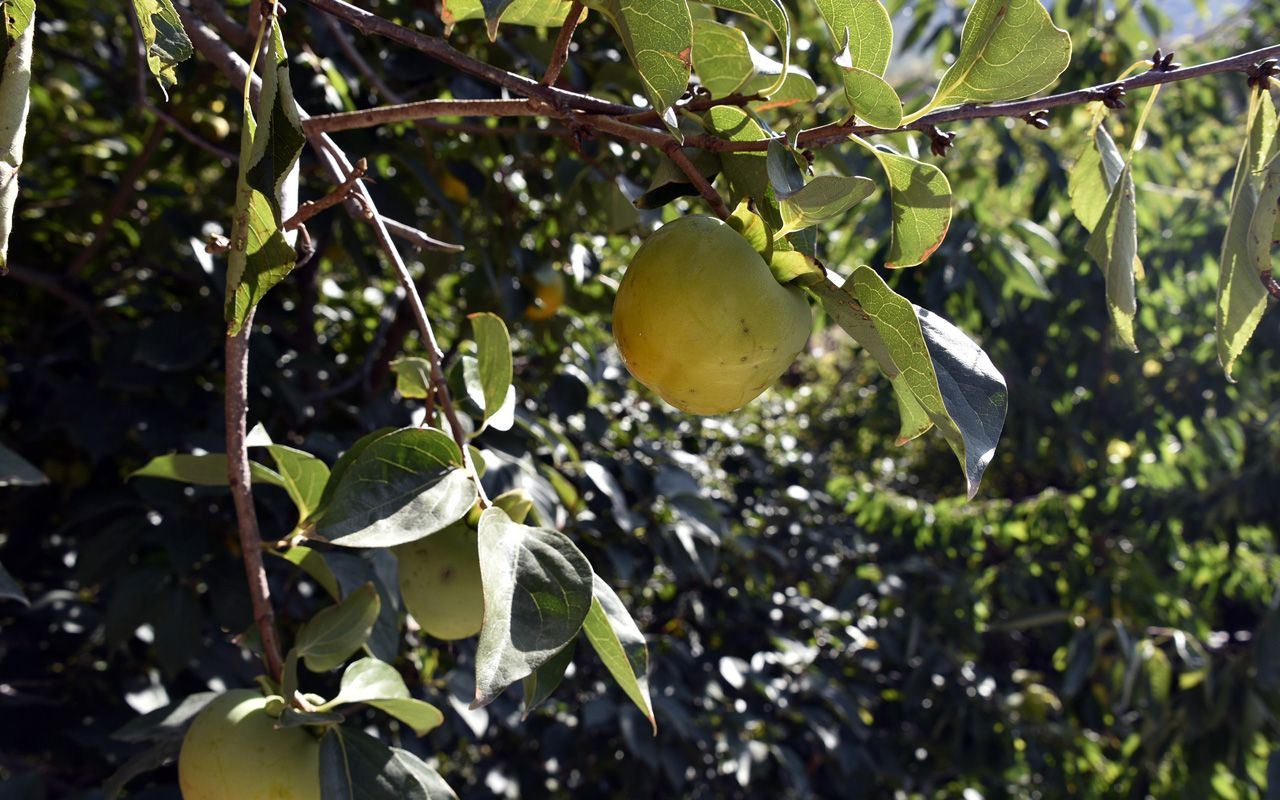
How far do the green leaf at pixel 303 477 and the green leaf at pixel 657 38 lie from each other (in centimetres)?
37

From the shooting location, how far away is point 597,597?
2.03ft

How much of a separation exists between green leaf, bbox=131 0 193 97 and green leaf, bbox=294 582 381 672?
0.38 metres

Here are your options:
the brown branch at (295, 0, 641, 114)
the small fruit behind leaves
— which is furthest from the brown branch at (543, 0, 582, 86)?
the small fruit behind leaves

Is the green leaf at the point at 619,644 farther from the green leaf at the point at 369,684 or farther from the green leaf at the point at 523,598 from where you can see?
the green leaf at the point at 369,684

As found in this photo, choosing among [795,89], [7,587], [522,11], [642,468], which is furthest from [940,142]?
[642,468]

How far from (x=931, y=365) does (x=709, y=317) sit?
0.43ft

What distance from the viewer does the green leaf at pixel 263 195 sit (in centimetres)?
48

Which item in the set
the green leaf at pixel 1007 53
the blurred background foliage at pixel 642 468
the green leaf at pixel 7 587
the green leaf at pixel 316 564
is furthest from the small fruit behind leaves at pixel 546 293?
the green leaf at pixel 1007 53

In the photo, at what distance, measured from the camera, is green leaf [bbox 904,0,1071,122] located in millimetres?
573

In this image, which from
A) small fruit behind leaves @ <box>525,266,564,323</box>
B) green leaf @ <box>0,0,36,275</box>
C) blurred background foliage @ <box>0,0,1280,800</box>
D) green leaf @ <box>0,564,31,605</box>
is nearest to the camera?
green leaf @ <box>0,0,36,275</box>

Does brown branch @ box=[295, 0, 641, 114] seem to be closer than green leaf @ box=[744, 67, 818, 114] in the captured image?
Yes

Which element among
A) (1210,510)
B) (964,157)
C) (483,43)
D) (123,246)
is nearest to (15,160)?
(483,43)

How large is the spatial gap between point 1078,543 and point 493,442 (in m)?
2.33

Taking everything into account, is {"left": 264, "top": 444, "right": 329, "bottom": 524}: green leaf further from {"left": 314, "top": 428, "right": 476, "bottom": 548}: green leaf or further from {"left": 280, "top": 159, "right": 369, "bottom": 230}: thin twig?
{"left": 280, "top": 159, "right": 369, "bottom": 230}: thin twig
